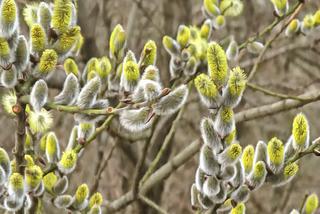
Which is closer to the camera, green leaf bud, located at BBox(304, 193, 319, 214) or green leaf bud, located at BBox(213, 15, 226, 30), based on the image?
green leaf bud, located at BBox(304, 193, 319, 214)

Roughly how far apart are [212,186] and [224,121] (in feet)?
0.37

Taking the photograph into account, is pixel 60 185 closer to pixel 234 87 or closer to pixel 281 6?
pixel 234 87

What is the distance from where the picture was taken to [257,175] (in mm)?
974

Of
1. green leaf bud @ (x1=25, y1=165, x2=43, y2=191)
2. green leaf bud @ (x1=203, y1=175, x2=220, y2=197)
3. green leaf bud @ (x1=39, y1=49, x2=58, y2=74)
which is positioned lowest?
green leaf bud @ (x1=203, y1=175, x2=220, y2=197)

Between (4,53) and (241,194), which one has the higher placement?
(4,53)

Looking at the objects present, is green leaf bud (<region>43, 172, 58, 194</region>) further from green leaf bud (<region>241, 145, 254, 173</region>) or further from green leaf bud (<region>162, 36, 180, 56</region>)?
green leaf bud (<region>162, 36, 180, 56</region>)

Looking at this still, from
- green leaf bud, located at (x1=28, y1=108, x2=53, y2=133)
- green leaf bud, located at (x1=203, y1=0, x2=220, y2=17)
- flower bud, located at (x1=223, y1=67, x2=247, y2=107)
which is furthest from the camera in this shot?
green leaf bud, located at (x1=203, y1=0, x2=220, y2=17)

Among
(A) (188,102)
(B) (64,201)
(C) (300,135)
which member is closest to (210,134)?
(C) (300,135)

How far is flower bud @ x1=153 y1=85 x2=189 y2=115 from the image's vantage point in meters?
0.95

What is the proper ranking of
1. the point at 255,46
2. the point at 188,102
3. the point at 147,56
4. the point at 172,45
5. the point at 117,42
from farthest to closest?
1. the point at 188,102
2. the point at 255,46
3. the point at 172,45
4. the point at 117,42
5. the point at 147,56

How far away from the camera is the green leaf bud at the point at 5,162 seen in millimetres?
978

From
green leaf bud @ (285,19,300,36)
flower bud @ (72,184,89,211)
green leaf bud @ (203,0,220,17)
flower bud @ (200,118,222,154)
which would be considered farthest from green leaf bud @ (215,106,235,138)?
green leaf bud @ (285,19,300,36)

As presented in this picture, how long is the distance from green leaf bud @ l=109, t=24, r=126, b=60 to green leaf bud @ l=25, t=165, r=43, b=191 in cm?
36

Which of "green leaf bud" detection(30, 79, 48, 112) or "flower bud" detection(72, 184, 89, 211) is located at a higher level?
"green leaf bud" detection(30, 79, 48, 112)
